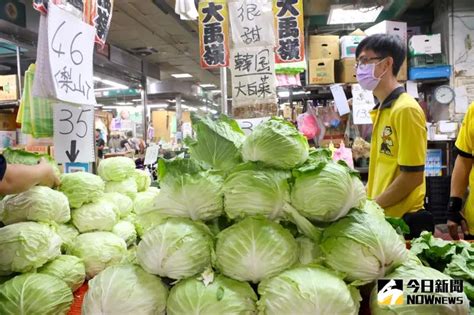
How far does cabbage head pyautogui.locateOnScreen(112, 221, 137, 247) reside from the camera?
2.39m

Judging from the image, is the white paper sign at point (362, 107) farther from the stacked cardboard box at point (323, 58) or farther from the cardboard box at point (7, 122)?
the cardboard box at point (7, 122)

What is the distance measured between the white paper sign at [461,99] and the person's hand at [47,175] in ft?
20.9

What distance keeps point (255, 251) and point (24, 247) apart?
105cm

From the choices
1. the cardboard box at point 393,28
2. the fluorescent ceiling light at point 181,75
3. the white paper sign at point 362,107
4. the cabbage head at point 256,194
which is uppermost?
the fluorescent ceiling light at point 181,75

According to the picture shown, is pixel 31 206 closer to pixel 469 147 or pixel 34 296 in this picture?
pixel 34 296

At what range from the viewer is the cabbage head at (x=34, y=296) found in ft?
4.96

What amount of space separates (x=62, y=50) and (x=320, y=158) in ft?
4.78

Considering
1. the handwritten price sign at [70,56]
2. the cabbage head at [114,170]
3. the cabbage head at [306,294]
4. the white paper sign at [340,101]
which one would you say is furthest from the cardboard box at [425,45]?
the cabbage head at [306,294]

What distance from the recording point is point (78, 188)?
84.8 inches

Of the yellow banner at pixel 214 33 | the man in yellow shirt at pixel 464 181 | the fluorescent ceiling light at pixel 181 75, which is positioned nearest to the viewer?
the man in yellow shirt at pixel 464 181

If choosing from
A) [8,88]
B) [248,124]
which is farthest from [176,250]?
[8,88]

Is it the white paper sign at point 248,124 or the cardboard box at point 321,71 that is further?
the cardboard box at point 321,71

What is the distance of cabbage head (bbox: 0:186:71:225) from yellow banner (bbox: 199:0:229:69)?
7.36ft

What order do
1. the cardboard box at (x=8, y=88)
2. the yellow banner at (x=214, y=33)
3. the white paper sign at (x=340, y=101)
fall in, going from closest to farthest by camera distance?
1. the yellow banner at (x=214, y=33)
2. the white paper sign at (x=340, y=101)
3. the cardboard box at (x=8, y=88)
